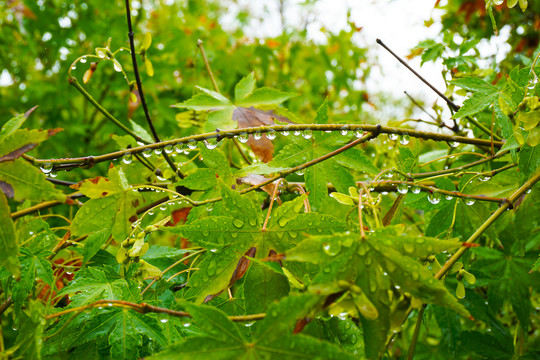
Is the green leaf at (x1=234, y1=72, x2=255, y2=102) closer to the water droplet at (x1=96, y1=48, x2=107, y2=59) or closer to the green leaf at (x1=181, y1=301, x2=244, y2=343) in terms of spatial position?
the water droplet at (x1=96, y1=48, x2=107, y2=59)

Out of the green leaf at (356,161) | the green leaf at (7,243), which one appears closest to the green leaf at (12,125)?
the green leaf at (7,243)

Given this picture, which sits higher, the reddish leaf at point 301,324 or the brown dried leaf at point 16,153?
the brown dried leaf at point 16,153

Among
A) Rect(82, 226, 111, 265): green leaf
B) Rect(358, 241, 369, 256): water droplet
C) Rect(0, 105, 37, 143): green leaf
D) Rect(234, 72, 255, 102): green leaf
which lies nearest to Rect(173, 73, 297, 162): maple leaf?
Rect(234, 72, 255, 102): green leaf

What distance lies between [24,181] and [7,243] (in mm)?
116

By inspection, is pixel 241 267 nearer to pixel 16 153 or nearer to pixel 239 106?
pixel 16 153

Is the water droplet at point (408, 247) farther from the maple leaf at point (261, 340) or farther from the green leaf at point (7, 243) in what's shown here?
the green leaf at point (7, 243)

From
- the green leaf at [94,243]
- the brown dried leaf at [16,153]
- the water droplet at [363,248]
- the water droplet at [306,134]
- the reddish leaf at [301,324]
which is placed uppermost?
the brown dried leaf at [16,153]

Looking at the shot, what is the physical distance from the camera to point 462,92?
127 centimetres

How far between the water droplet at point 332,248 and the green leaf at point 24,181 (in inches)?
19.9

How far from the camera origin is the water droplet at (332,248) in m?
0.65

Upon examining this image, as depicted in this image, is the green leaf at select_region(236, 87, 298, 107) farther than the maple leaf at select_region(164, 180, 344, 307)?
Yes

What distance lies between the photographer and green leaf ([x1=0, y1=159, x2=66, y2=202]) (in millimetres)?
750

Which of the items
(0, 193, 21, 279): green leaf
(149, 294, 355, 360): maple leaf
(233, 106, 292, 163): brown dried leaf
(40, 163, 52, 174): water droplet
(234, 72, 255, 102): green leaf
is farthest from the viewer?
(234, 72, 255, 102): green leaf

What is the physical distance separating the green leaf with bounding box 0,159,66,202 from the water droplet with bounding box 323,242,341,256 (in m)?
0.51
